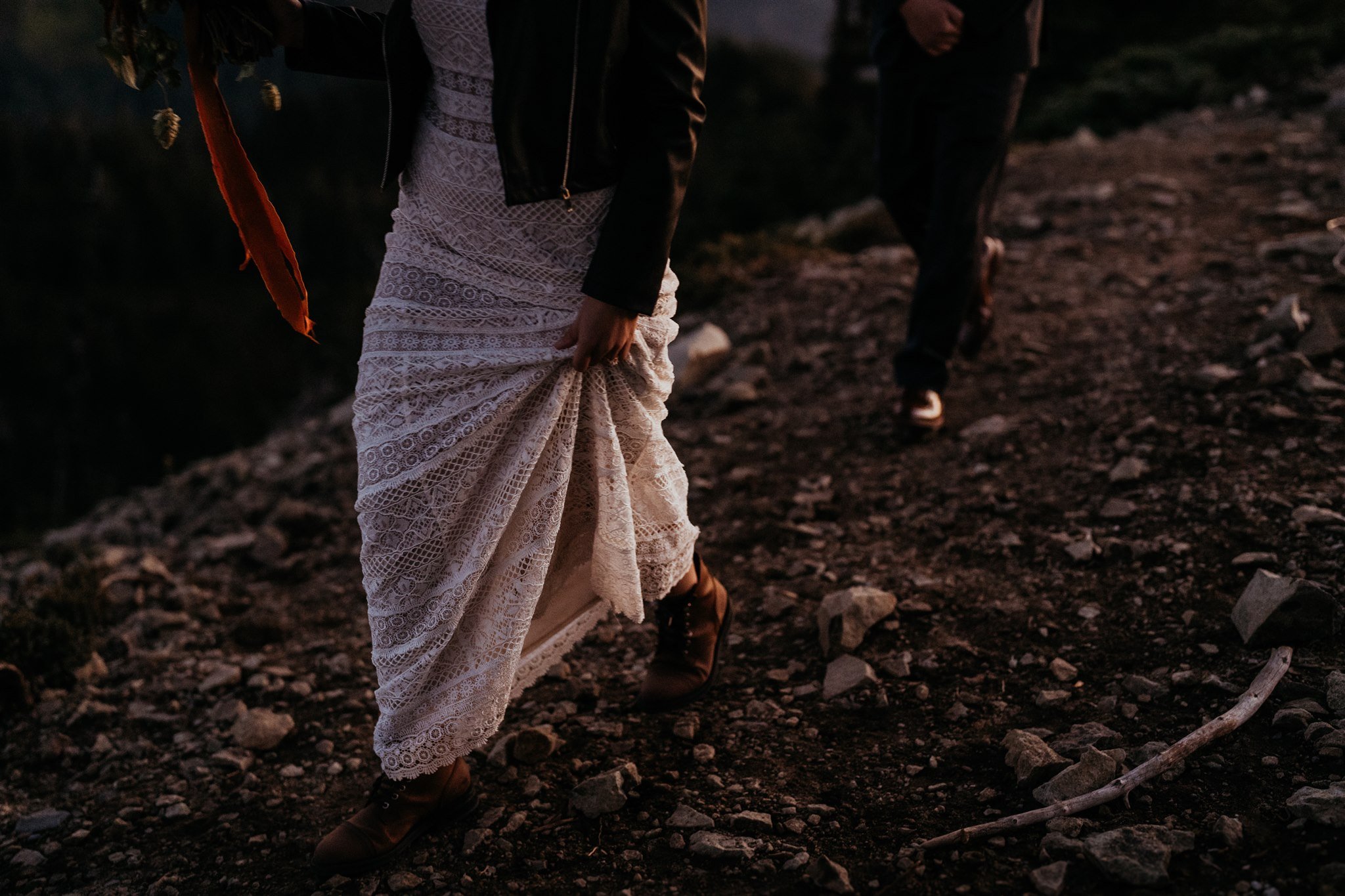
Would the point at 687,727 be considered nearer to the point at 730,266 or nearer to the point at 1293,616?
the point at 1293,616

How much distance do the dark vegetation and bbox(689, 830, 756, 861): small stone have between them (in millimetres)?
1772

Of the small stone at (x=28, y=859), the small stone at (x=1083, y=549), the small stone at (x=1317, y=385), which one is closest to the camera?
the small stone at (x=28, y=859)

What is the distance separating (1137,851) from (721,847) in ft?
2.54

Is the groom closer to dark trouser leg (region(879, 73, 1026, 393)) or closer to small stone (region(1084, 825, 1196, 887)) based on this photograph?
dark trouser leg (region(879, 73, 1026, 393))

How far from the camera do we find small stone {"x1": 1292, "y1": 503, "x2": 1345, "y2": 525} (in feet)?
8.14

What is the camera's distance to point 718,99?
41.7 m

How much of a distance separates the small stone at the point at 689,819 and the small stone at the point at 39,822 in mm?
1612

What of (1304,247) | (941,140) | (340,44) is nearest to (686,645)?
(340,44)

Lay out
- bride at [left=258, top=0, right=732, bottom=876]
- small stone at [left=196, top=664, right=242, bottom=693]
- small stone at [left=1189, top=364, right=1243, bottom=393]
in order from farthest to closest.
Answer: small stone at [left=1189, top=364, right=1243, bottom=393] < small stone at [left=196, top=664, right=242, bottom=693] < bride at [left=258, top=0, right=732, bottom=876]

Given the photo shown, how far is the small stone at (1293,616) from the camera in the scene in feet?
6.97

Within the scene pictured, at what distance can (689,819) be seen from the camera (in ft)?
6.57

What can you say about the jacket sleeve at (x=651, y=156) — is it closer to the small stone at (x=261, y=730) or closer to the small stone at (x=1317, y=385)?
the small stone at (x=261, y=730)

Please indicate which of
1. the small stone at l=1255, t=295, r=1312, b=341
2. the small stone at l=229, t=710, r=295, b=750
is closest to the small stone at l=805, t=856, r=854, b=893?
the small stone at l=229, t=710, r=295, b=750

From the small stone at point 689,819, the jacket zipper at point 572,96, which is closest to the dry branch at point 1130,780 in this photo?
the small stone at point 689,819
